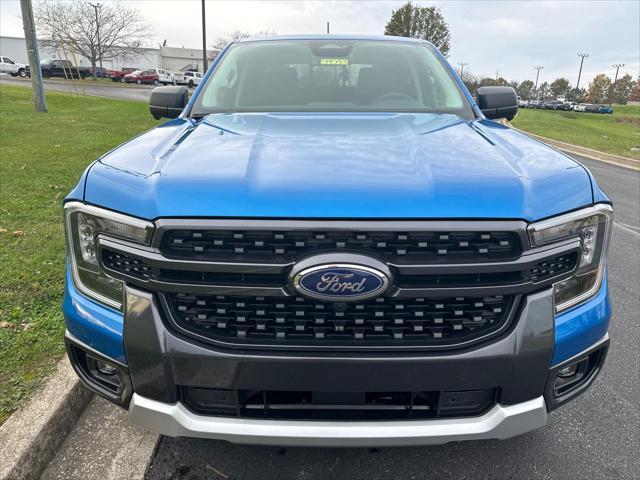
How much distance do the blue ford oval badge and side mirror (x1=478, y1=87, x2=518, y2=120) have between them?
7.57ft

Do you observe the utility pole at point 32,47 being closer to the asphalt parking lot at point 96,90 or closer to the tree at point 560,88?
the asphalt parking lot at point 96,90

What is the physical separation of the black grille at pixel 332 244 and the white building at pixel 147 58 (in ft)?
229

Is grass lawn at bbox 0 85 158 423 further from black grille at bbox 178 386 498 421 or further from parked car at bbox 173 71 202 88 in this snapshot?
parked car at bbox 173 71 202 88

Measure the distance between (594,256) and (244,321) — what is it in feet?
4.22

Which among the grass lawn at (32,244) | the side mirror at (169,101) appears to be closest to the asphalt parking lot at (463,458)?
the grass lawn at (32,244)

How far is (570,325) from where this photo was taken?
5.96 feet

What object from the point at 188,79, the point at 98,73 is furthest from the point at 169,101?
the point at 98,73

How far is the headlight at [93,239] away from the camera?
5.70 feet

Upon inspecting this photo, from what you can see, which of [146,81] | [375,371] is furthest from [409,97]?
[146,81]

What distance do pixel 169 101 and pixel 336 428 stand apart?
2.52 metres

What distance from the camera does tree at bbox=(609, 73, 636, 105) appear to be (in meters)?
94.8

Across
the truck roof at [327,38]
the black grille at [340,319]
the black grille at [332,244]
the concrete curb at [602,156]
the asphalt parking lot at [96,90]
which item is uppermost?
the truck roof at [327,38]

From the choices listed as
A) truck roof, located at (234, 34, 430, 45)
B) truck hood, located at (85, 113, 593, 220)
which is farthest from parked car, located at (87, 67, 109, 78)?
truck hood, located at (85, 113, 593, 220)

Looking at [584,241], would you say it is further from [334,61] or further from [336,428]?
[334,61]
